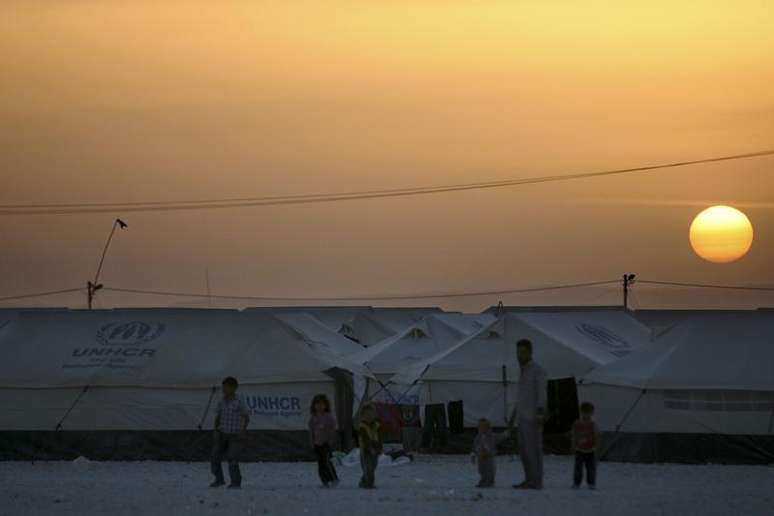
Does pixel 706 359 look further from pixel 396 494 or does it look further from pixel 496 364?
pixel 396 494

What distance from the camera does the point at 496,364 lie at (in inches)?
1284

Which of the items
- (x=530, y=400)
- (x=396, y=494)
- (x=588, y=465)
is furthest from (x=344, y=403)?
(x=530, y=400)

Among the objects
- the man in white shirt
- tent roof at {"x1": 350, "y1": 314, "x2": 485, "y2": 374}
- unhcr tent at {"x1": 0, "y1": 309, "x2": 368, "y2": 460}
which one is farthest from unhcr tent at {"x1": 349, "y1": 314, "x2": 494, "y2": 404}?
the man in white shirt

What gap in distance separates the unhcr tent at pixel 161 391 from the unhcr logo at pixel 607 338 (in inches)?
291

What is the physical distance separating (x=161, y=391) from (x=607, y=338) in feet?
41.4

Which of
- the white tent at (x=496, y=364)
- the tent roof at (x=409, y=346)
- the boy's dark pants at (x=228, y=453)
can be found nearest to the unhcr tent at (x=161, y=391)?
the white tent at (x=496, y=364)

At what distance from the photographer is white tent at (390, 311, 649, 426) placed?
32375mm

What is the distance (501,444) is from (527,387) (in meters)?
14.3

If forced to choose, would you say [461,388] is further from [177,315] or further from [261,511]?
[261,511]

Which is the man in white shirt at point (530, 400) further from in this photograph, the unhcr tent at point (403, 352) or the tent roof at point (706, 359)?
the unhcr tent at point (403, 352)

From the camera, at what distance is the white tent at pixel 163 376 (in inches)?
1179

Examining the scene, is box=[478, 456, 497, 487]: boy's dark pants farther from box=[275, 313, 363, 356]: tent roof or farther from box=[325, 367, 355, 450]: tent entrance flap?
box=[275, 313, 363, 356]: tent roof

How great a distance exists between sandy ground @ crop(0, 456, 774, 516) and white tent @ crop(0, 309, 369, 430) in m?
3.08

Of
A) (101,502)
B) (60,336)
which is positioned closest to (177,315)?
(60,336)
